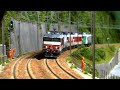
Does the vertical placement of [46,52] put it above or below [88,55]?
above

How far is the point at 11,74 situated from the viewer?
2852cm

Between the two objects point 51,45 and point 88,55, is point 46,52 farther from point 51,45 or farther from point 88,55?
point 88,55

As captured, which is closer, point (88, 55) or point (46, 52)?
point (46, 52)

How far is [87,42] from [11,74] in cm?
4285

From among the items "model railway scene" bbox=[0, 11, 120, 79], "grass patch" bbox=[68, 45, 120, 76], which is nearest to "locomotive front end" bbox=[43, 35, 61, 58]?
"model railway scene" bbox=[0, 11, 120, 79]

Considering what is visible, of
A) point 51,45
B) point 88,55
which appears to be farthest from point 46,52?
point 88,55

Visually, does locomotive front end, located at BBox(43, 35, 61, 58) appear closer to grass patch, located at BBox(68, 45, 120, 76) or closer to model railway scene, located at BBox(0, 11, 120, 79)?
model railway scene, located at BBox(0, 11, 120, 79)

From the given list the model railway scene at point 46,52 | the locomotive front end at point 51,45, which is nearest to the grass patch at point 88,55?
the model railway scene at point 46,52

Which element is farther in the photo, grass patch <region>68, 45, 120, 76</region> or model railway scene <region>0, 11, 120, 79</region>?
grass patch <region>68, 45, 120, 76</region>

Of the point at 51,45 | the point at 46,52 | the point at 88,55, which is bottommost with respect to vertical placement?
the point at 88,55

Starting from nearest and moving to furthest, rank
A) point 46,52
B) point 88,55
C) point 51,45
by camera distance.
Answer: point 51,45
point 46,52
point 88,55
